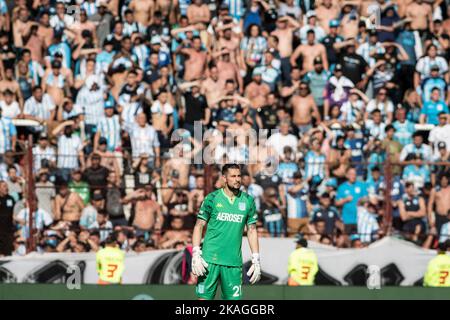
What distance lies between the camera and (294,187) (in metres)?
20.0

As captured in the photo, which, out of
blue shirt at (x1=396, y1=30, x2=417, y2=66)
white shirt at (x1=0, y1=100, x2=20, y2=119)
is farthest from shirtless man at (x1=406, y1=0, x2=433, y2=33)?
white shirt at (x1=0, y1=100, x2=20, y2=119)

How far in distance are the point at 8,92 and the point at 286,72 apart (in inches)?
209

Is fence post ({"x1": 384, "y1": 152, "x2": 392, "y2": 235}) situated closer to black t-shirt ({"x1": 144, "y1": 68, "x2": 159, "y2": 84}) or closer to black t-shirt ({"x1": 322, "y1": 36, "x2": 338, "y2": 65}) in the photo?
black t-shirt ({"x1": 322, "y1": 36, "x2": 338, "y2": 65})

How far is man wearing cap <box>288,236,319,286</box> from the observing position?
1923 centimetres

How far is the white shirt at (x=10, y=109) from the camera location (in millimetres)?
22469

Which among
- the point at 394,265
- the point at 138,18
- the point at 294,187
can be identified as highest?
the point at 138,18

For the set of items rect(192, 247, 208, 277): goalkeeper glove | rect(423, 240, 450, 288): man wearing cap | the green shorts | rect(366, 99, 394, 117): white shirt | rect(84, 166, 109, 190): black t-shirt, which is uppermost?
rect(366, 99, 394, 117): white shirt

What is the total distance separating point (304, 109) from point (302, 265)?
478 cm

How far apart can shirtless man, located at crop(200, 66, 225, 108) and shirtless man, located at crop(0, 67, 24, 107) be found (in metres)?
3.35

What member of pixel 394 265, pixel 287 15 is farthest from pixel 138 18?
pixel 394 265

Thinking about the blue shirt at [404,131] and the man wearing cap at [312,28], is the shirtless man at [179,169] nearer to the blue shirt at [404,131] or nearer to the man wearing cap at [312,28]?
the blue shirt at [404,131]

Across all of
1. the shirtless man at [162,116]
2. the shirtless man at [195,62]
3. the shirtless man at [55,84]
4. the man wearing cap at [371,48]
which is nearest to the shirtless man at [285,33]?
the man wearing cap at [371,48]

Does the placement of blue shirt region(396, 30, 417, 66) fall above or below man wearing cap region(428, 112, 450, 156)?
above

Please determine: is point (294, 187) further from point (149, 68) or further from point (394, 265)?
point (149, 68)
